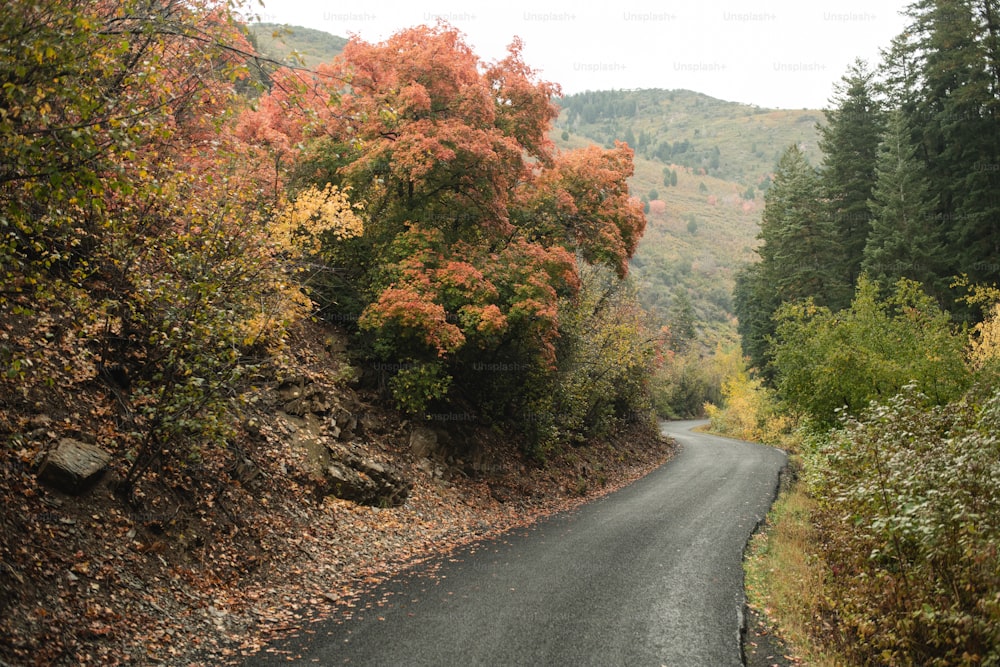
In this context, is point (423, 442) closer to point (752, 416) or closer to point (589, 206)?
point (589, 206)

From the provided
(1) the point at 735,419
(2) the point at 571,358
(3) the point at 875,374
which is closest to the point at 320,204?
(2) the point at 571,358

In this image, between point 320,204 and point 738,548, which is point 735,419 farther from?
point 320,204

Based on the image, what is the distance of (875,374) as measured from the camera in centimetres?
1527

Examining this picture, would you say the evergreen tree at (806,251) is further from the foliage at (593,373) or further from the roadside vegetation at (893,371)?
the foliage at (593,373)

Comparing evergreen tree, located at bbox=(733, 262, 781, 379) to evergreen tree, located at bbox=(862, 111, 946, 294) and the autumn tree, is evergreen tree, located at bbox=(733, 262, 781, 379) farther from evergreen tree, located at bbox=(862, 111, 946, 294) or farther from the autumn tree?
the autumn tree

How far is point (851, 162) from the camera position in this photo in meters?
34.6

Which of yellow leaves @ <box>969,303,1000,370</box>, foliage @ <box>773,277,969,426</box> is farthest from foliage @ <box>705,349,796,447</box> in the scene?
foliage @ <box>773,277,969,426</box>

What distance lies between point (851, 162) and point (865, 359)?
23.9 metres

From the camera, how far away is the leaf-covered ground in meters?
5.69

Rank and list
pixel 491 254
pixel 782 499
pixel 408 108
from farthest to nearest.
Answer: pixel 782 499 → pixel 491 254 → pixel 408 108

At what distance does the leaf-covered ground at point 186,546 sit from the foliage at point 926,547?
19.8 ft

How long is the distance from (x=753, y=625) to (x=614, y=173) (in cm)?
1174

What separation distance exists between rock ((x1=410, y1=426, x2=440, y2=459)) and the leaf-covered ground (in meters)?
1.09

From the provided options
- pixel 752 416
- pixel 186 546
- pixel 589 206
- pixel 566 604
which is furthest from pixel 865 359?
pixel 752 416
